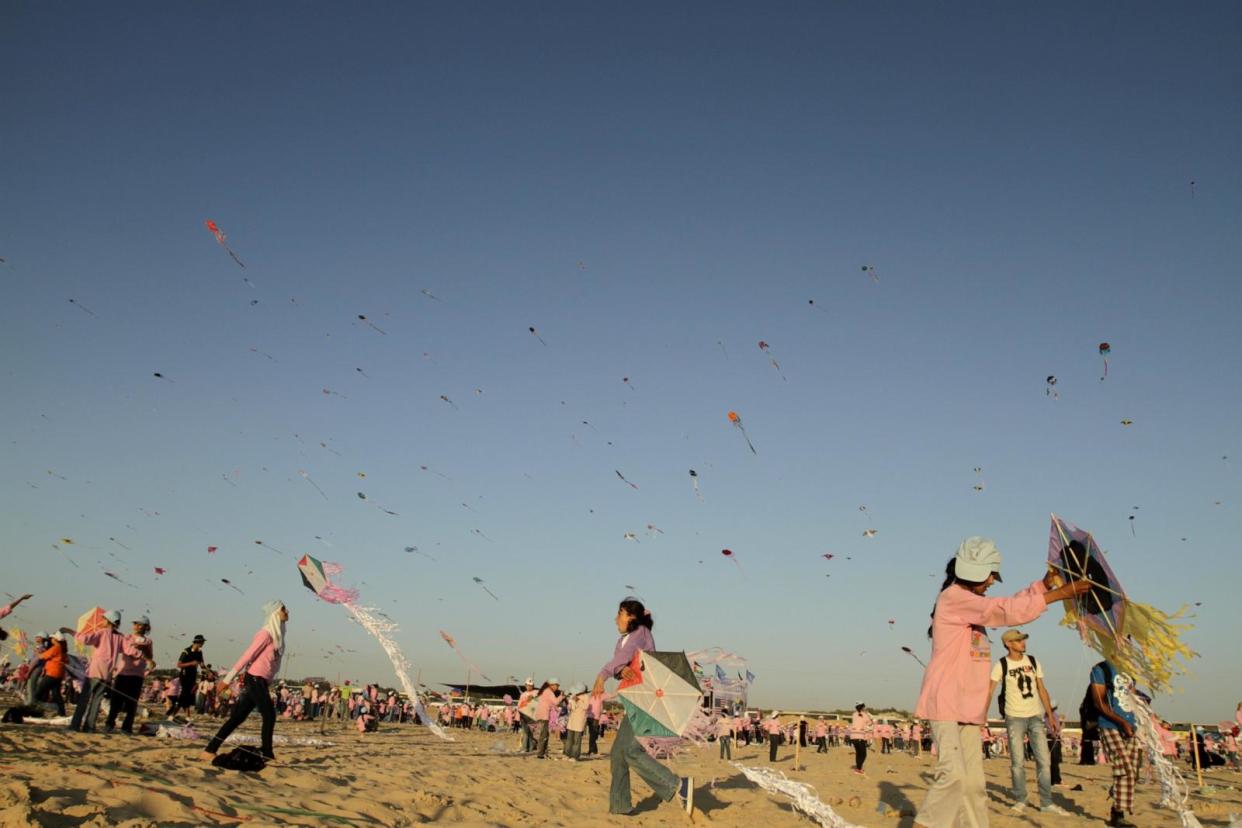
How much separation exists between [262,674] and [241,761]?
1210 mm

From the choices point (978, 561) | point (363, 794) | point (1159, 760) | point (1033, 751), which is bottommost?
point (363, 794)

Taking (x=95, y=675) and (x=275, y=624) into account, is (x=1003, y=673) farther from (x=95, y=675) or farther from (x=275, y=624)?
(x=95, y=675)

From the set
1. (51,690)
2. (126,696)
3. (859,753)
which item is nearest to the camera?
(126,696)

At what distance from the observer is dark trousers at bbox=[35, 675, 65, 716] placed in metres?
12.7

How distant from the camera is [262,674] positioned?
8461 mm

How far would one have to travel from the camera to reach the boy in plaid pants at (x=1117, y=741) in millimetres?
7668

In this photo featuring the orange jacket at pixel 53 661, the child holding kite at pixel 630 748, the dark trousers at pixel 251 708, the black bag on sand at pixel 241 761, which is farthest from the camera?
the orange jacket at pixel 53 661

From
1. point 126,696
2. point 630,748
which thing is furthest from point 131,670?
point 630,748

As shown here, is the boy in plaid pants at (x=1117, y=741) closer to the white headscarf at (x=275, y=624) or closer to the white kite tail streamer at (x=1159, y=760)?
the white kite tail streamer at (x=1159, y=760)

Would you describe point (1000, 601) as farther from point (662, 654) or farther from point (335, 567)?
point (335, 567)

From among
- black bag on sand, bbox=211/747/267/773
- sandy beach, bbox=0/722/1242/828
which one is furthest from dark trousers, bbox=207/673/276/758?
black bag on sand, bbox=211/747/267/773

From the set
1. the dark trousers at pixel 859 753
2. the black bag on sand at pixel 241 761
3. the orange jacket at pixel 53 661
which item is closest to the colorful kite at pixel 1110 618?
the black bag on sand at pixel 241 761

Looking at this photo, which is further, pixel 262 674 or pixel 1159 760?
pixel 262 674

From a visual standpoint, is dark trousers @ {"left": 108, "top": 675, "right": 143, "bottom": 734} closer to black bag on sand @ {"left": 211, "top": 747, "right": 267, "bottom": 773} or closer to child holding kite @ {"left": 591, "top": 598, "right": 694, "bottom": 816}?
black bag on sand @ {"left": 211, "top": 747, "right": 267, "bottom": 773}
